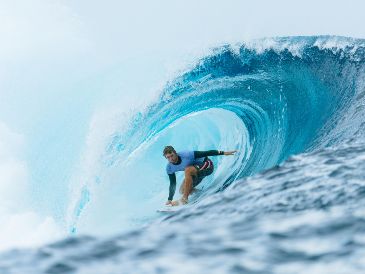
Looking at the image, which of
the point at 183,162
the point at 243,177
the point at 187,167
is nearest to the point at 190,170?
the point at 187,167

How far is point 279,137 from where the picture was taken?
9328 mm

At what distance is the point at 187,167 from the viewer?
8211 mm

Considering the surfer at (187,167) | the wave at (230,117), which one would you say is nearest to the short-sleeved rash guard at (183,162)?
the surfer at (187,167)

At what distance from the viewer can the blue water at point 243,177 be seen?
2637mm

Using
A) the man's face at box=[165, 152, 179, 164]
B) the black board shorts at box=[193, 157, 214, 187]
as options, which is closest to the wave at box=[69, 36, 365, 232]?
the black board shorts at box=[193, 157, 214, 187]

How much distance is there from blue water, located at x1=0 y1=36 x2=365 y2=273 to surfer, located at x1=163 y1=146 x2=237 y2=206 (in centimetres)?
28

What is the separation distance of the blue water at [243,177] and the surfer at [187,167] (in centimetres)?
28

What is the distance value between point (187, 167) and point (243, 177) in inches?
46.1

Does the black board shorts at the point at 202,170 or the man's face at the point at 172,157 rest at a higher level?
the man's face at the point at 172,157

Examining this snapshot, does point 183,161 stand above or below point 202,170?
above

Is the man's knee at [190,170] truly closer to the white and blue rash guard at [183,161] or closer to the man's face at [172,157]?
the white and blue rash guard at [183,161]

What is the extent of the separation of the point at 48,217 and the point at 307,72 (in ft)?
17.8

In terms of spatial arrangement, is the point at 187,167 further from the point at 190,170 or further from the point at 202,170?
the point at 202,170

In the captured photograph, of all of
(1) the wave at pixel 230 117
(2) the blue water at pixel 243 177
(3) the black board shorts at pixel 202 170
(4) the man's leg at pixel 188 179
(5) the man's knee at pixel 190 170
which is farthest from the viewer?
(1) the wave at pixel 230 117
